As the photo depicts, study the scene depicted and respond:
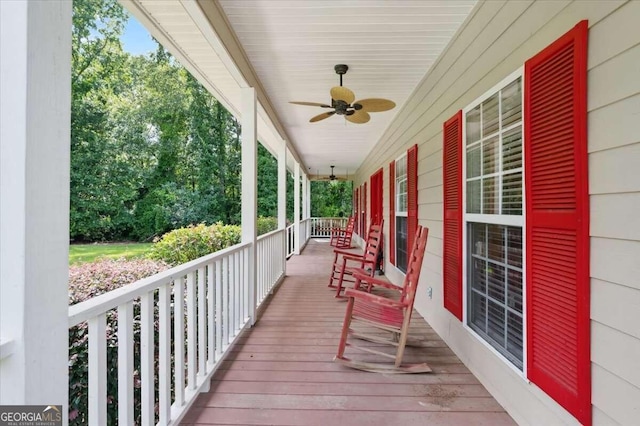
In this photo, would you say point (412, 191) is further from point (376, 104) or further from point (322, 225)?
point (322, 225)

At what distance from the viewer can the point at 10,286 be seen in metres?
0.78

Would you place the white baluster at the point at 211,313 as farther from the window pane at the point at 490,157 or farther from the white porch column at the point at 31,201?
the window pane at the point at 490,157

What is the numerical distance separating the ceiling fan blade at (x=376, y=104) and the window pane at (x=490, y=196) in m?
1.40

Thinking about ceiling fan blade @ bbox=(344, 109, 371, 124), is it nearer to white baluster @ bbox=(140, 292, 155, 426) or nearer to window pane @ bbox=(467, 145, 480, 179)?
window pane @ bbox=(467, 145, 480, 179)

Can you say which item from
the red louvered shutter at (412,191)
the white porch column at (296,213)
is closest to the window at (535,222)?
the red louvered shutter at (412,191)

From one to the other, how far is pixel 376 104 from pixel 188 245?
3.85 metres

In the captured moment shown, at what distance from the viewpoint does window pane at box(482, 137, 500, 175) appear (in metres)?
2.10

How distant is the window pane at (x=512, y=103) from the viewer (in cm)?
183

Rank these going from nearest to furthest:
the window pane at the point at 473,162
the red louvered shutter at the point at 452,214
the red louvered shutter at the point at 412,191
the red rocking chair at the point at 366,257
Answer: the window pane at the point at 473,162
the red louvered shutter at the point at 452,214
the red louvered shutter at the point at 412,191
the red rocking chair at the point at 366,257

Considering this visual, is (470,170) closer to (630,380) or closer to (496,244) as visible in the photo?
(496,244)

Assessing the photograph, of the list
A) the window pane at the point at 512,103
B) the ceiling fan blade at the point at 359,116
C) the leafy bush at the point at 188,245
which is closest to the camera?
the window pane at the point at 512,103

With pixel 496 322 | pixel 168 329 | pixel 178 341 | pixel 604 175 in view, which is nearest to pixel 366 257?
pixel 496 322

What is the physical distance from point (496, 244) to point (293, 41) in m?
2.27

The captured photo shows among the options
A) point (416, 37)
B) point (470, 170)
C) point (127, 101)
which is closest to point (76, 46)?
point (127, 101)
